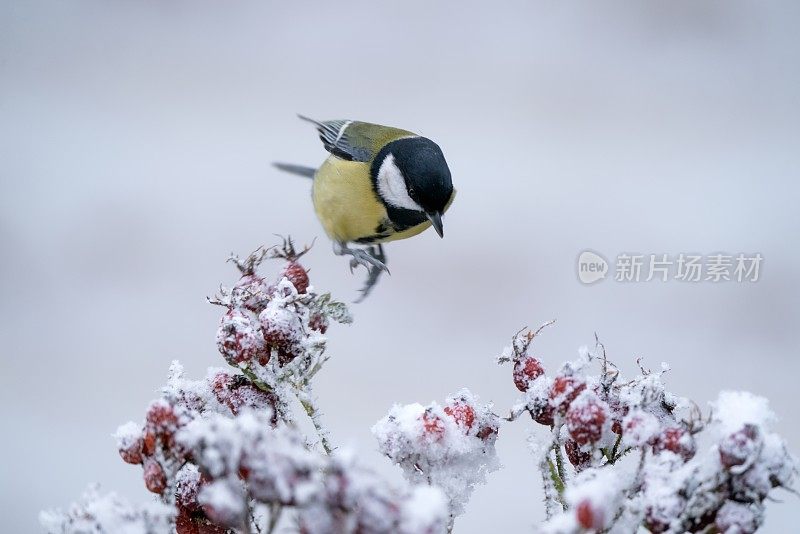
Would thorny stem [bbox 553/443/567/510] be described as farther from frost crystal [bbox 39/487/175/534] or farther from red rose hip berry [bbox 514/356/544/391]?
frost crystal [bbox 39/487/175/534]

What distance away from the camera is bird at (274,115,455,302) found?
0.67 meters

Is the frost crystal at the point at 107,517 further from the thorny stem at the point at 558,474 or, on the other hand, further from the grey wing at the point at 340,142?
the grey wing at the point at 340,142

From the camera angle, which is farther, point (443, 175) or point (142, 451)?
point (443, 175)

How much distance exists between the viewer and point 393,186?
73cm

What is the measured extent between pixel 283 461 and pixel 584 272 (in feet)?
3.71

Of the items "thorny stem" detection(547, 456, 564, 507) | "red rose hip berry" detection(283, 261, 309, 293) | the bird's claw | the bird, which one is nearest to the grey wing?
the bird

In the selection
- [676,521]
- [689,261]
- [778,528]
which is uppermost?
[689,261]

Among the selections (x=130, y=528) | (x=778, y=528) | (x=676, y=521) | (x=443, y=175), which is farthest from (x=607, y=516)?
(x=778, y=528)

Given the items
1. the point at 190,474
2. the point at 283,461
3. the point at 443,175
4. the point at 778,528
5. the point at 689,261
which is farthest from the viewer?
the point at 689,261

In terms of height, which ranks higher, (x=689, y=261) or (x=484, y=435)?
(x=689, y=261)

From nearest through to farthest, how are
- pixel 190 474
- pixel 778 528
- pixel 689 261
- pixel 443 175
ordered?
pixel 190 474, pixel 443 175, pixel 778 528, pixel 689 261

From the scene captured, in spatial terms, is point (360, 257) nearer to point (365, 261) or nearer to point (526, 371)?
point (365, 261)

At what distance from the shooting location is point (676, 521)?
0.79 feet

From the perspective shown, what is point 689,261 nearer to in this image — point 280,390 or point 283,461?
point 280,390
